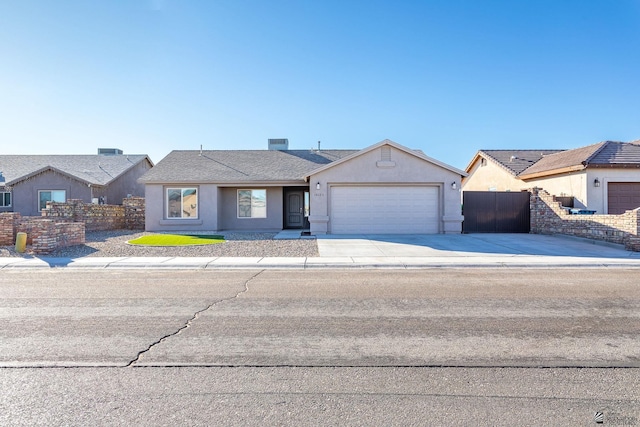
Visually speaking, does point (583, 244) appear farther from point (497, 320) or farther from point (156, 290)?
point (156, 290)

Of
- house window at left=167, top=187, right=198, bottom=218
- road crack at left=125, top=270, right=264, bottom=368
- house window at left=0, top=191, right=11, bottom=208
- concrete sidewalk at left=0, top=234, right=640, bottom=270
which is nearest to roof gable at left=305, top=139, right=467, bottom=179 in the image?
concrete sidewalk at left=0, top=234, right=640, bottom=270

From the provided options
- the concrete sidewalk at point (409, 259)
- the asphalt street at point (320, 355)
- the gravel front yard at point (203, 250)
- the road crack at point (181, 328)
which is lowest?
the asphalt street at point (320, 355)

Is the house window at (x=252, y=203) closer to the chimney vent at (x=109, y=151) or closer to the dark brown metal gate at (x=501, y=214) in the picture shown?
the dark brown metal gate at (x=501, y=214)

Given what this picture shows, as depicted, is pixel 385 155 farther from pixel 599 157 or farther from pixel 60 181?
pixel 60 181

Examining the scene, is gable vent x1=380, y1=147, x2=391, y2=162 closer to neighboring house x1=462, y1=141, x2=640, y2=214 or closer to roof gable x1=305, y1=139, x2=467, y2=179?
roof gable x1=305, y1=139, x2=467, y2=179

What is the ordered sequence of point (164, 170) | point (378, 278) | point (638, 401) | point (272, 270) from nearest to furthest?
point (638, 401), point (378, 278), point (272, 270), point (164, 170)

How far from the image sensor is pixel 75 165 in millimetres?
30188

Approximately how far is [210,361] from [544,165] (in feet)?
78.1

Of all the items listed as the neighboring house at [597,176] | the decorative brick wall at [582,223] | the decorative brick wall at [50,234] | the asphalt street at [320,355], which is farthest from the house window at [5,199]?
the neighboring house at [597,176]

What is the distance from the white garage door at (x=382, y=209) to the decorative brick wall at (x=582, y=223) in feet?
16.9

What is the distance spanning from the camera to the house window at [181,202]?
20.7 m

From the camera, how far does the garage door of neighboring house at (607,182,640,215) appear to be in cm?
1833

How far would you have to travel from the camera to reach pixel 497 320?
571 centimetres

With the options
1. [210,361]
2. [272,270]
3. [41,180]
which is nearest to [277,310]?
[210,361]
